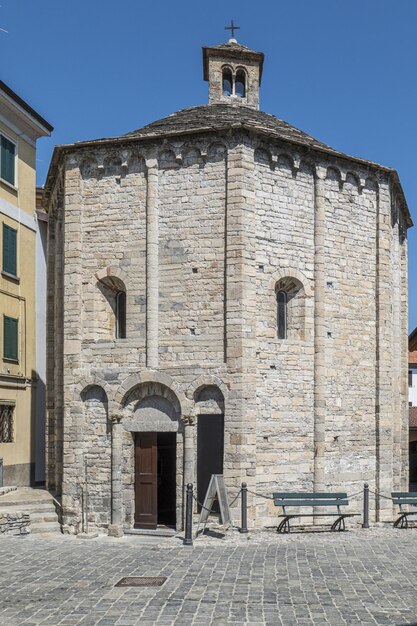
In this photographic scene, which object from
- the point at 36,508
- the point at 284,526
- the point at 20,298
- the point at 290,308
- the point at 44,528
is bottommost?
the point at 44,528

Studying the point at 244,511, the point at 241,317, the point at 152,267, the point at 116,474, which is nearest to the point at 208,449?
the point at 116,474

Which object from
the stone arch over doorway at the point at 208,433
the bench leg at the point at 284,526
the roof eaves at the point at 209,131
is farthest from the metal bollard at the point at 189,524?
the roof eaves at the point at 209,131

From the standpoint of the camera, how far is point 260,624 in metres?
9.29

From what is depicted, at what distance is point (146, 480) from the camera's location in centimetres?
1720

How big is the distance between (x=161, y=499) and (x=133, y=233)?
7.85m

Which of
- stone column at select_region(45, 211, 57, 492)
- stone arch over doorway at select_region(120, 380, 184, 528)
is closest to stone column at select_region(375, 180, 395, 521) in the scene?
stone arch over doorway at select_region(120, 380, 184, 528)

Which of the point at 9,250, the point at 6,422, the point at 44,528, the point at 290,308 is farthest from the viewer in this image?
the point at 9,250

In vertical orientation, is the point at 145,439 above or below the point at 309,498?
above

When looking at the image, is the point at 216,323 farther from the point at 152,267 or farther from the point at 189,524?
the point at 189,524

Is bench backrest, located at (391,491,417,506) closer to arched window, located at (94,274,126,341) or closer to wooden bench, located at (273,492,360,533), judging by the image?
wooden bench, located at (273,492,360,533)

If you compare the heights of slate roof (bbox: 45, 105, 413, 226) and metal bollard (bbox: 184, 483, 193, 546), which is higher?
slate roof (bbox: 45, 105, 413, 226)

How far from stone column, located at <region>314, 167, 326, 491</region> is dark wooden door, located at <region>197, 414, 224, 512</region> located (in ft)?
8.17

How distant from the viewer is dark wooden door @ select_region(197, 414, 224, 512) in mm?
18000

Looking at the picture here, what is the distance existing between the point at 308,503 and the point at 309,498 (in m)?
0.77
